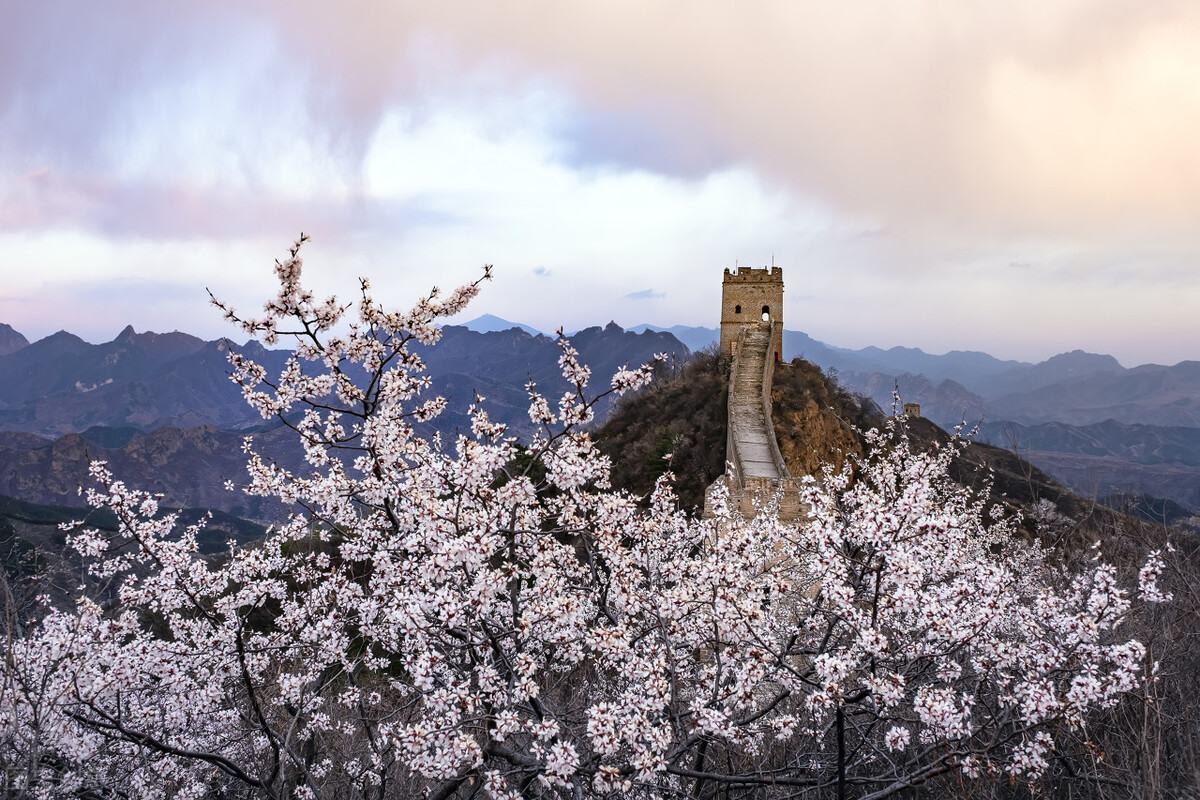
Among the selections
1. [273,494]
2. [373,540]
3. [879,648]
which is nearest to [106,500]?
[273,494]

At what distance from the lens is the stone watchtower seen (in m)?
37.2

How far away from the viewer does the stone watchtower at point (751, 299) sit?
37.2 meters

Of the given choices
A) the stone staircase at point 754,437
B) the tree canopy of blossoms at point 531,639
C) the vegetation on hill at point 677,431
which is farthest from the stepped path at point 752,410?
the tree canopy of blossoms at point 531,639

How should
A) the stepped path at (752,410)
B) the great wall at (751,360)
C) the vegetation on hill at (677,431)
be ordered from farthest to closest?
1. the vegetation on hill at (677,431)
2. the great wall at (751,360)
3. the stepped path at (752,410)

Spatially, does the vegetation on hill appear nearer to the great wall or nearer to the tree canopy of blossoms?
the great wall

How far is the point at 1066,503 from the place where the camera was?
4131cm

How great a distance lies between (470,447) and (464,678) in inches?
73.6

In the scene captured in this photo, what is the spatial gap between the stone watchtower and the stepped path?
2.28 ft

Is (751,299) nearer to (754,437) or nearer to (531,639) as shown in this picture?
(754,437)

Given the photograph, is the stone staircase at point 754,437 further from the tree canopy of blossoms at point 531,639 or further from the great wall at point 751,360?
the tree canopy of blossoms at point 531,639

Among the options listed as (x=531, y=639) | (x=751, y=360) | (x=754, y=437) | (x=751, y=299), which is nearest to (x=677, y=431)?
(x=751, y=360)

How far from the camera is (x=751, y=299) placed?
3747 cm

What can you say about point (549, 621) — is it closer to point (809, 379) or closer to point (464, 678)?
point (464, 678)

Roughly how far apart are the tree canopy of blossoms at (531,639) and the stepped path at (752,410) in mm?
14759
